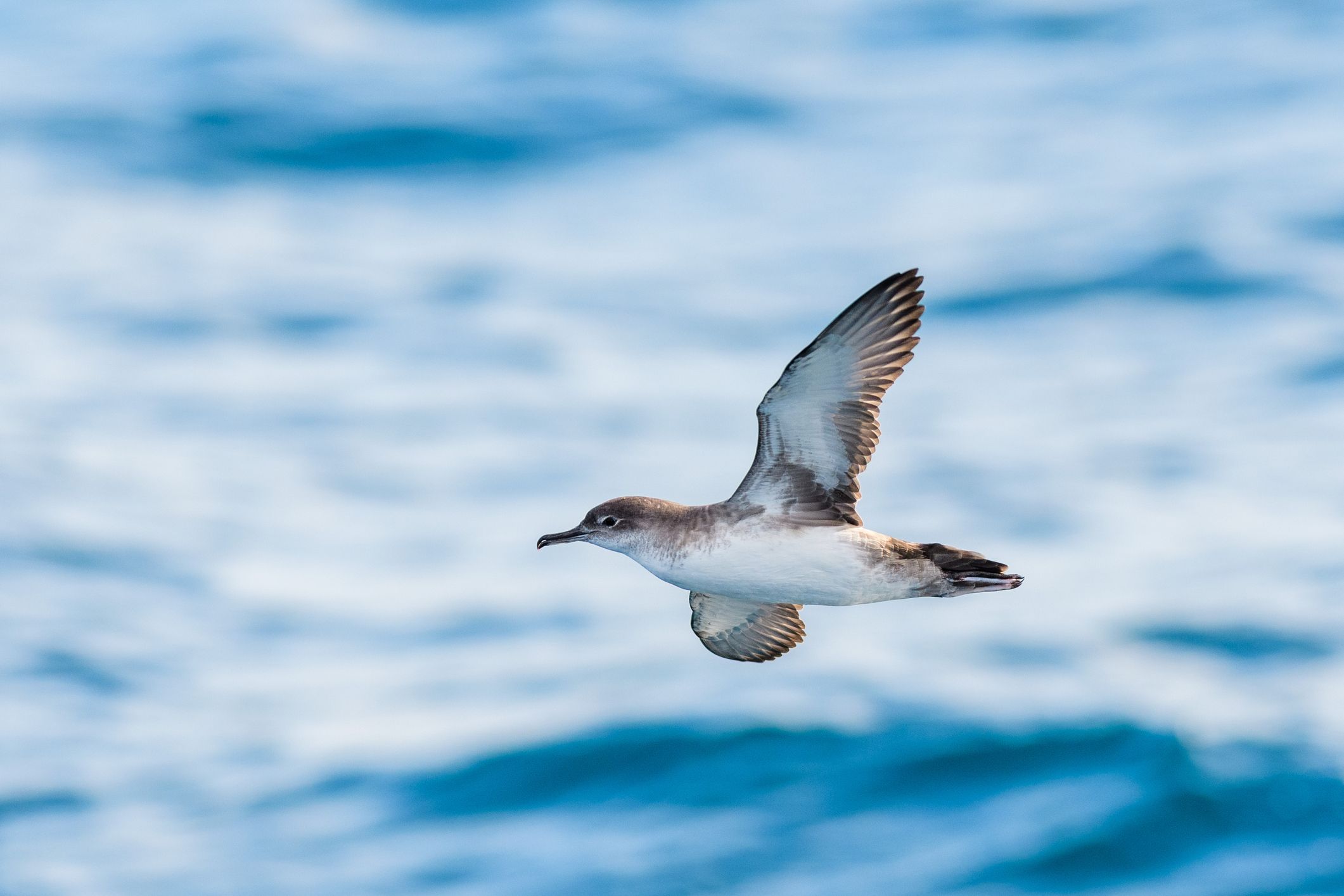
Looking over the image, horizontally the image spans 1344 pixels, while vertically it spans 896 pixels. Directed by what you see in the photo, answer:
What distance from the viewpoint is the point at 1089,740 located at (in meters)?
28.2

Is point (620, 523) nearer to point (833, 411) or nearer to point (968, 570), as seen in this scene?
point (833, 411)

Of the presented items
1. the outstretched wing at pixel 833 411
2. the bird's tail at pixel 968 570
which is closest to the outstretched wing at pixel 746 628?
the outstretched wing at pixel 833 411

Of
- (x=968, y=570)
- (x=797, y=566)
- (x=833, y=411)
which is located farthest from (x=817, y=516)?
(x=968, y=570)

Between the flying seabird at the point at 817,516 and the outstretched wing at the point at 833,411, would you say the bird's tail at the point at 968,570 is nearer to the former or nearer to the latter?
the flying seabird at the point at 817,516

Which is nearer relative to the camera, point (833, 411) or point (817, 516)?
point (833, 411)

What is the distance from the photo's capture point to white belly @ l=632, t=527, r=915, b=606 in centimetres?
897

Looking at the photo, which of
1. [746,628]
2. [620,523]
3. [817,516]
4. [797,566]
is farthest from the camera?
[746,628]

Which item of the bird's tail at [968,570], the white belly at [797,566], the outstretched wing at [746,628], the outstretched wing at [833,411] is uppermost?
the outstretched wing at [833,411]

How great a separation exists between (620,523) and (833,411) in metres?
1.24

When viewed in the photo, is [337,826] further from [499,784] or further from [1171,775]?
[1171,775]

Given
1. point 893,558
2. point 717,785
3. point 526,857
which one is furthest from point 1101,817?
point 893,558

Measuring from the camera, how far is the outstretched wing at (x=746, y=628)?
35.4 ft

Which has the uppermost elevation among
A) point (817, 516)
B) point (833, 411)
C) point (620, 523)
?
point (833, 411)

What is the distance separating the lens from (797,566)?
352 inches
